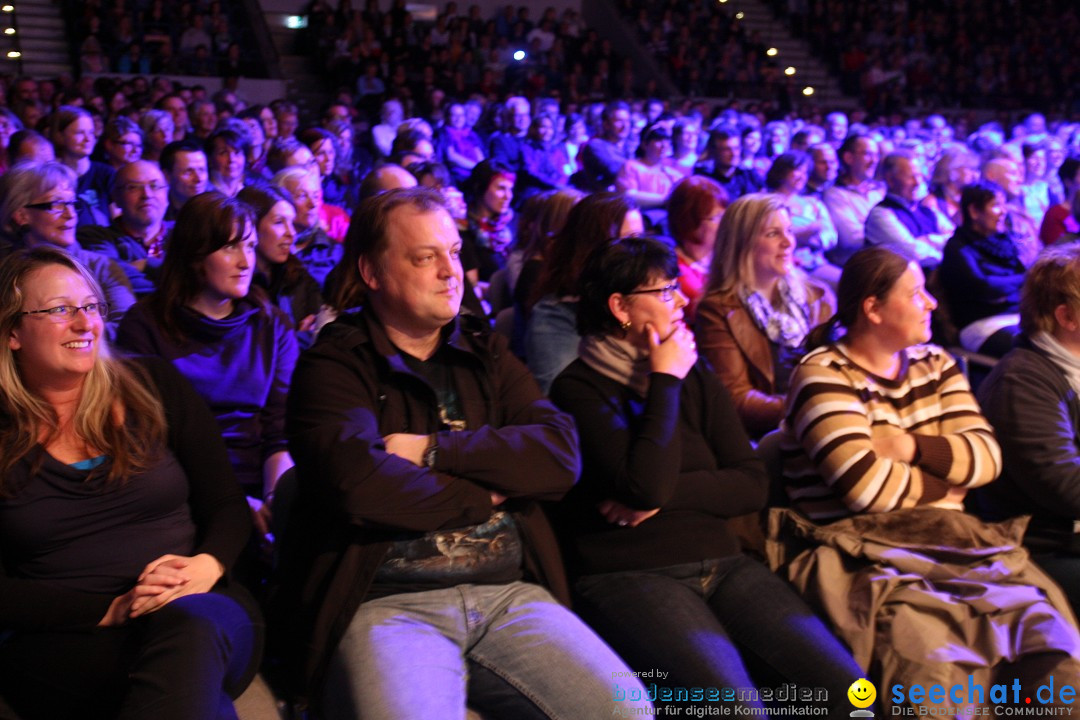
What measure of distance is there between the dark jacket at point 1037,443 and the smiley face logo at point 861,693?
800 millimetres

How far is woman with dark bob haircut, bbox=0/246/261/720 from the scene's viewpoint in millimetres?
1872

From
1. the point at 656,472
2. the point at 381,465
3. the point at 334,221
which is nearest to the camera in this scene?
the point at 381,465

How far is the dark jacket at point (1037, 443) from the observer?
8.44 ft

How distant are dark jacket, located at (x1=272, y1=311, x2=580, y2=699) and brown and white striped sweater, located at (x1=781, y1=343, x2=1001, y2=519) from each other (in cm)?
66

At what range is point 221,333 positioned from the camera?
282 centimetres

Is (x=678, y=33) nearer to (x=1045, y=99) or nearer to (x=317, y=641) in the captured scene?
(x=1045, y=99)

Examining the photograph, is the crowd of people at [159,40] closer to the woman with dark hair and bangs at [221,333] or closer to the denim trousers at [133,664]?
the woman with dark hair and bangs at [221,333]

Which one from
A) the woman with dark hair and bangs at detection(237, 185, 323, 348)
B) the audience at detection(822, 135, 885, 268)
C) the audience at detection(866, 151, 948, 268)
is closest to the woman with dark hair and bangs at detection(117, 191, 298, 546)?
the woman with dark hair and bangs at detection(237, 185, 323, 348)

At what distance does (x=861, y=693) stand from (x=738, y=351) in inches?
54.9

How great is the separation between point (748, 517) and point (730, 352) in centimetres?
88

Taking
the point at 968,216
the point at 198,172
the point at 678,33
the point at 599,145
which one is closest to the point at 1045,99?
the point at 678,33

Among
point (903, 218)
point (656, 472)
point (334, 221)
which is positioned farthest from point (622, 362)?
point (903, 218)

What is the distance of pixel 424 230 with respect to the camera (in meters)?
2.20

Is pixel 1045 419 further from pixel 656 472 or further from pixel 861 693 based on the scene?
pixel 656 472
